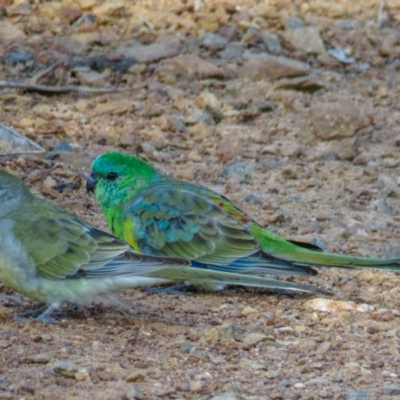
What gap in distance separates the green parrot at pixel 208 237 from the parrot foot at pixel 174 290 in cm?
18

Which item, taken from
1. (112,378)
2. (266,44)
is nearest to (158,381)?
(112,378)

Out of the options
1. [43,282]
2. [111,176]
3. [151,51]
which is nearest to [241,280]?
[43,282]

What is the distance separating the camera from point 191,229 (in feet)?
23.9

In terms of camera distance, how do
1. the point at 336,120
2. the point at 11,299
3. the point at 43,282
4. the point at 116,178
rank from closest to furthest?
the point at 43,282, the point at 11,299, the point at 116,178, the point at 336,120

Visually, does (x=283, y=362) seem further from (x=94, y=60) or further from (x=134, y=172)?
(x=94, y=60)

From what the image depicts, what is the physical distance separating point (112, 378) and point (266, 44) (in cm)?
686

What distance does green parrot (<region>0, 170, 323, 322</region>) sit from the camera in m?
6.24

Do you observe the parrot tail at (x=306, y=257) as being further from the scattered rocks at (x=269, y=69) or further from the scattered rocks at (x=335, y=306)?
the scattered rocks at (x=269, y=69)

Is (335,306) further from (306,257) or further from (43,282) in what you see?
(43,282)

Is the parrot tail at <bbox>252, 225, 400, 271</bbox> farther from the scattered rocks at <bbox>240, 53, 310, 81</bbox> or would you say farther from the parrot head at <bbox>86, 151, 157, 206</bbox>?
the scattered rocks at <bbox>240, 53, 310, 81</bbox>

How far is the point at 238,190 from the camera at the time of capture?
903 cm

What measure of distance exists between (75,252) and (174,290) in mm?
1067

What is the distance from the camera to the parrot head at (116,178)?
7.68 m

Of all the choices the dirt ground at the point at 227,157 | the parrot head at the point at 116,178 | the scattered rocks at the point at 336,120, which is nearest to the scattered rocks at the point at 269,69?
the dirt ground at the point at 227,157
